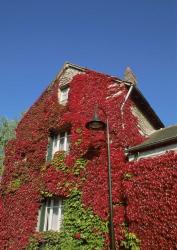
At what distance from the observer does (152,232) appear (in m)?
12.0

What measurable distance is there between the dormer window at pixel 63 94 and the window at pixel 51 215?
6069 mm

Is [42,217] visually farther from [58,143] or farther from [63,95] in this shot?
[63,95]

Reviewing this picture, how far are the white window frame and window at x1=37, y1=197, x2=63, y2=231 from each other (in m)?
2.73

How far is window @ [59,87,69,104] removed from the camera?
19.7m

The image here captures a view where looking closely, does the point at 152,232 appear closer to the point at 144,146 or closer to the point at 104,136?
the point at 144,146

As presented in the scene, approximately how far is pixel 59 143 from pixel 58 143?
6 cm

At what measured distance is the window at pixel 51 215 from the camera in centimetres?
1555

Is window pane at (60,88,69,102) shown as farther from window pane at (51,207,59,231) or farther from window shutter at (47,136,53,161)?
window pane at (51,207,59,231)

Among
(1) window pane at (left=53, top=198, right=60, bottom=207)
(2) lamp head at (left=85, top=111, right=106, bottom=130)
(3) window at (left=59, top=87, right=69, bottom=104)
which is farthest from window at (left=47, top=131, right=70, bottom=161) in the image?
(2) lamp head at (left=85, top=111, right=106, bottom=130)

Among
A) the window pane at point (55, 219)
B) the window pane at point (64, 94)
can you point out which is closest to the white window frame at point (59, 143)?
the window pane at point (64, 94)

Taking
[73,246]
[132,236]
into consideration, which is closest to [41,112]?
[73,246]

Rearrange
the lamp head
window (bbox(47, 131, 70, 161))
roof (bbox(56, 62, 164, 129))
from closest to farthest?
the lamp head
window (bbox(47, 131, 70, 161))
roof (bbox(56, 62, 164, 129))

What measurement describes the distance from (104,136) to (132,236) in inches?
200

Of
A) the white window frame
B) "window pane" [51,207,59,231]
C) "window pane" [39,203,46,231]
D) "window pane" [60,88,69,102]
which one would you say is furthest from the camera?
"window pane" [60,88,69,102]
